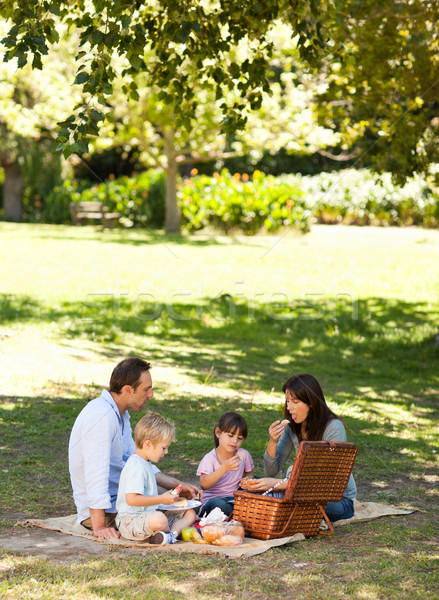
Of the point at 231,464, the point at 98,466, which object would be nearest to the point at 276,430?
the point at 231,464

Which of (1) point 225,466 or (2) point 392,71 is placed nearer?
(1) point 225,466

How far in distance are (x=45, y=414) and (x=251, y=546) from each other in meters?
3.35

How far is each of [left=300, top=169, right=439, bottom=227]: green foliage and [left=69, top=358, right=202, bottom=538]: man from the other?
16.6 m

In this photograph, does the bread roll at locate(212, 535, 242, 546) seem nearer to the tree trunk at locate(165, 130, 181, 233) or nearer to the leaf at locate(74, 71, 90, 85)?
the leaf at locate(74, 71, 90, 85)

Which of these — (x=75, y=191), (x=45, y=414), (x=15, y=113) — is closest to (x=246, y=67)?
(x=45, y=414)

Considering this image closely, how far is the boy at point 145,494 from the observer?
4375mm

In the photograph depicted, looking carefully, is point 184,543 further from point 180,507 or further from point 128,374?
point 128,374

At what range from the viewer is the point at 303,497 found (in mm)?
4586

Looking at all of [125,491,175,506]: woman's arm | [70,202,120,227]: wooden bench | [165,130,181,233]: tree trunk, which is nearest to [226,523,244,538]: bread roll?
[125,491,175,506]: woman's arm

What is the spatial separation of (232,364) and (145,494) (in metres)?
5.35

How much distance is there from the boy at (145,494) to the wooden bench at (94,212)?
64.0ft

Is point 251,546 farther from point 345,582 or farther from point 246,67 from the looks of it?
point 246,67

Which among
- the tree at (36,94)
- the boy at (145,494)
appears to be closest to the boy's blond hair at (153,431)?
the boy at (145,494)

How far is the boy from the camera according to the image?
4.38 m
